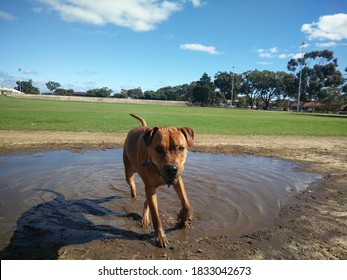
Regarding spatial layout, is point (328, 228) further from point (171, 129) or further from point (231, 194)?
point (171, 129)

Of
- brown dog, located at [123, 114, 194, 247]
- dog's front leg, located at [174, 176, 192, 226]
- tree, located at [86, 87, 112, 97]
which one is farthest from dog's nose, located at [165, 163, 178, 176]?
tree, located at [86, 87, 112, 97]

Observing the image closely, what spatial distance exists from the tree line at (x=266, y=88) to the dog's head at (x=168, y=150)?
86585 millimetres

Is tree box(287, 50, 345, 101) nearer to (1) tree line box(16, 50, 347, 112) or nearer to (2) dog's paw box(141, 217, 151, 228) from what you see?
(1) tree line box(16, 50, 347, 112)

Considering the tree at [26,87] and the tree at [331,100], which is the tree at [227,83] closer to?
the tree at [331,100]

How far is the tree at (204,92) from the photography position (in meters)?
120

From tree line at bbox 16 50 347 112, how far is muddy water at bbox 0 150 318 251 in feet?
271

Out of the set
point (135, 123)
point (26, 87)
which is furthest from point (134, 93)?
point (135, 123)

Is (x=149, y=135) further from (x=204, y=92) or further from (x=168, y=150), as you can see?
(x=204, y=92)

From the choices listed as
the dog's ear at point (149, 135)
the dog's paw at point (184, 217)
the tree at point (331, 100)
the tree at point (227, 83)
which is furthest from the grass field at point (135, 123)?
the tree at point (227, 83)

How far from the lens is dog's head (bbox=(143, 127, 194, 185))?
3805mm

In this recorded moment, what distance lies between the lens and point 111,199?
6.09 meters

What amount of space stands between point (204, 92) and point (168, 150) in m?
119

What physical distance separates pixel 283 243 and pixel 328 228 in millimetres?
1139

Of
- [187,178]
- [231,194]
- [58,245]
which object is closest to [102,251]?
[58,245]
